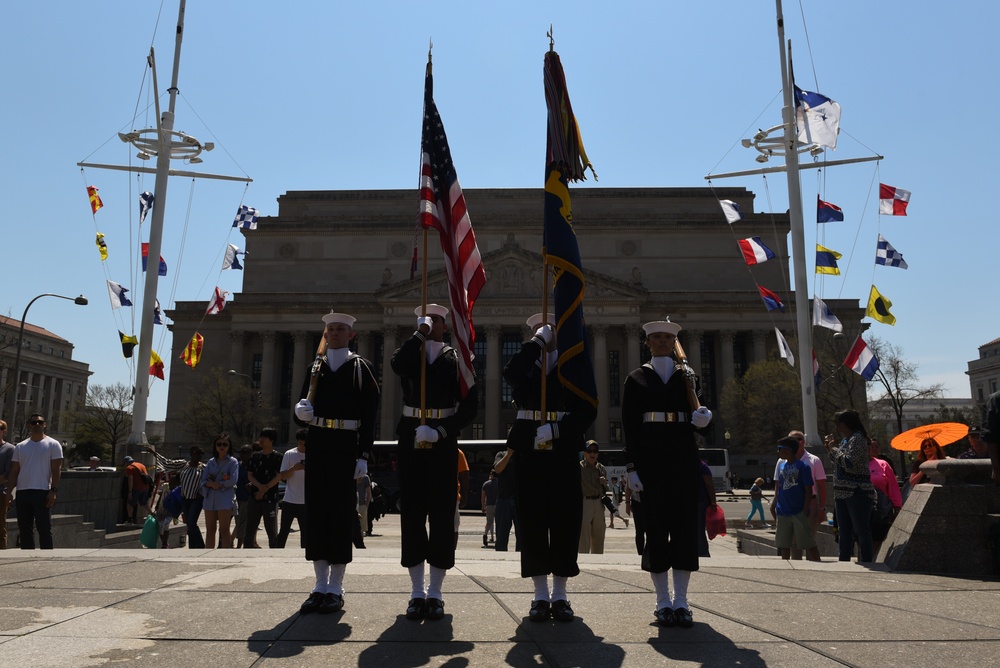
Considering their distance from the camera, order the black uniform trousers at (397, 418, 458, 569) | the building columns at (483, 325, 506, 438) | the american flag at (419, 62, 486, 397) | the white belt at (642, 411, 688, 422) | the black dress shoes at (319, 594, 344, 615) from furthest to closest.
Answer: the building columns at (483, 325, 506, 438) < the american flag at (419, 62, 486, 397) < the white belt at (642, 411, 688, 422) < the black uniform trousers at (397, 418, 458, 569) < the black dress shoes at (319, 594, 344, 615)

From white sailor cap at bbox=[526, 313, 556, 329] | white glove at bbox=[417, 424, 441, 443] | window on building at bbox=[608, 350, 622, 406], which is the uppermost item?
window on building at bbox=[608, 350, 622, 406]

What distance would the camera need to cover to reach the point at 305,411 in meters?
5.98

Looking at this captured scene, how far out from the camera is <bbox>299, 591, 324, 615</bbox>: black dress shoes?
5.32 meters

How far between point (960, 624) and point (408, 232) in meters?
67.2

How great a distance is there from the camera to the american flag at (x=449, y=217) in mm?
6957

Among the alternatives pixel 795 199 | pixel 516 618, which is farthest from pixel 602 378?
pixel 516 618

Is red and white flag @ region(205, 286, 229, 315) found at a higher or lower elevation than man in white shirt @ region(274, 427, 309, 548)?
higher

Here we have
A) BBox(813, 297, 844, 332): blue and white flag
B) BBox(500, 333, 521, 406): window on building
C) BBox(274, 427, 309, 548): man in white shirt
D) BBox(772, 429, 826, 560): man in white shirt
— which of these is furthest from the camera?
BBox(500, 333, 521, 406): window on building

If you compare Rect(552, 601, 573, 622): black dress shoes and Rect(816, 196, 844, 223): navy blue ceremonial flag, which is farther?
Rect(816, 196, 844, 223): navy blue ceremonial flag

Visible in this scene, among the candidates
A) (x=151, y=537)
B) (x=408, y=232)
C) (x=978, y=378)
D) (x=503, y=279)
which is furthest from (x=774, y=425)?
(x=978, y=378)

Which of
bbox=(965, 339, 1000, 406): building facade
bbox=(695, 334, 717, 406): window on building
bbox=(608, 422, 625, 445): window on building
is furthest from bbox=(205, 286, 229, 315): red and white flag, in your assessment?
bbox=(965, 339, 1000, 406): building facade

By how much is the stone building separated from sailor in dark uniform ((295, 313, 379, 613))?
48.6m

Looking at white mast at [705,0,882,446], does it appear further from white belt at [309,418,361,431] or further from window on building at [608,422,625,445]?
window on building at [608,422,625,445]

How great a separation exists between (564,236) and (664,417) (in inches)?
72.0
